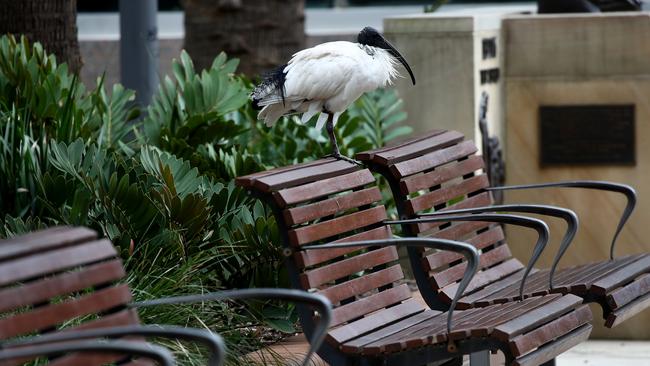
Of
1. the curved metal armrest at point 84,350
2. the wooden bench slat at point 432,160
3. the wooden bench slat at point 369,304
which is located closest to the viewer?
the curved metal armrest at point 84,350

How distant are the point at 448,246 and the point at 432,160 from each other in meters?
1.21

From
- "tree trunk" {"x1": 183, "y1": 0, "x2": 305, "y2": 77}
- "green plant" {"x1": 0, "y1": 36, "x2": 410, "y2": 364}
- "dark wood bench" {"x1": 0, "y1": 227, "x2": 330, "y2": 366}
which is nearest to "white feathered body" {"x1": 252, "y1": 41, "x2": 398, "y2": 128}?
"green plant" {"x1": 0, "y1": 36, "x2": 410, "y2": 364}

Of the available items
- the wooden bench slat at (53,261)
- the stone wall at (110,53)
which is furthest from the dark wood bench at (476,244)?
the stone wall at (110,53)

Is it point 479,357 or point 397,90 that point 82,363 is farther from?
point 397,90

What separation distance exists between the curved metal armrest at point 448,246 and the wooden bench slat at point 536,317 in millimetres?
177

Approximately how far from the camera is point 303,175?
4586 millimetres

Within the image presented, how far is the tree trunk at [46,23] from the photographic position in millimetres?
7391

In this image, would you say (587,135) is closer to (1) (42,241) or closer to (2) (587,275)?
(2) (587,275)

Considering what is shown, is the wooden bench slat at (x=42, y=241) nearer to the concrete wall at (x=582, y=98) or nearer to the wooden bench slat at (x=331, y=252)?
the wooden bench slat at (x=331, y=252)

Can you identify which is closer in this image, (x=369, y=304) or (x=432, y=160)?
(x=369, y=304)

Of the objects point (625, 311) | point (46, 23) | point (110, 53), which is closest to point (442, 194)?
point (625, 311)

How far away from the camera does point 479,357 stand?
4.83 metres

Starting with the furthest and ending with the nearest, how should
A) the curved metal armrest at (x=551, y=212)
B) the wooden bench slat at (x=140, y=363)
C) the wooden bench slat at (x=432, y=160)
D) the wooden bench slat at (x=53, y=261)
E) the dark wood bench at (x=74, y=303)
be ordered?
1. the wooden bench slat at (x=432, y=160)
2. the curved metal armrest at (x=551, y=212)
3. the wooden bench slat at (x=140, y=363)
4. the wooden bench slat at (x=53, y=261)
5. the dark wood bench at (x=74, y=303)

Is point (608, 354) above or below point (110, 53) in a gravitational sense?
below
